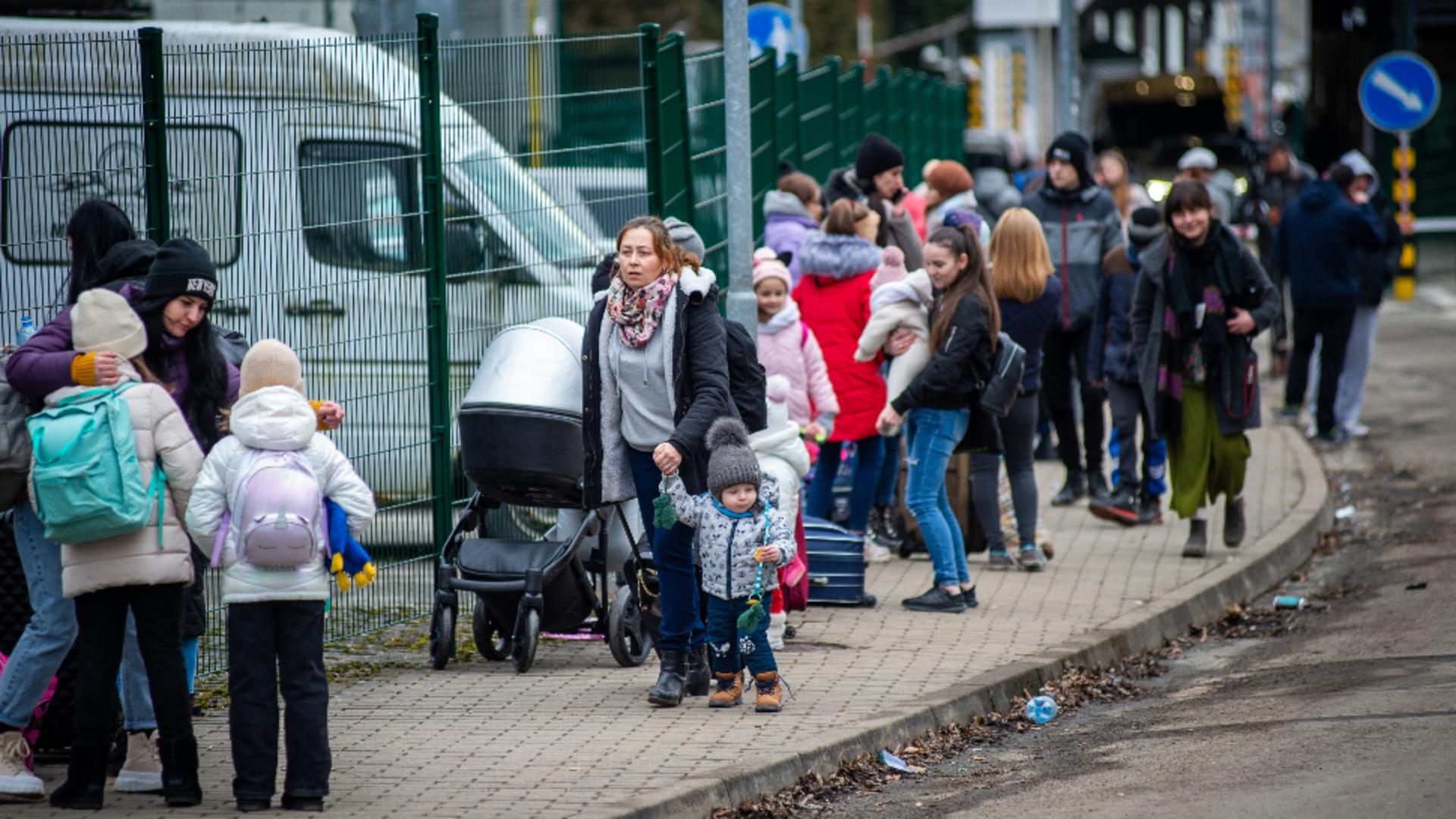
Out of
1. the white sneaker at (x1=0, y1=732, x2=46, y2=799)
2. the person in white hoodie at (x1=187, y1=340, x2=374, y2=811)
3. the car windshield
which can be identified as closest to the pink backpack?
the person in white hoodie at (x1=187, y1=340, x2=374, y2=811)

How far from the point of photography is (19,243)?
7199 millimetres

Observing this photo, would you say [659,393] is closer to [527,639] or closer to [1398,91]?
[527,639]

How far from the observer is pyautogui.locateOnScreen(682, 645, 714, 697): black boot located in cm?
767

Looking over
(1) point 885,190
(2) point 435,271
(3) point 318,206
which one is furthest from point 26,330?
(1) point 885,190

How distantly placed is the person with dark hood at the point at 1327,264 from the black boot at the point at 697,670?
857cm

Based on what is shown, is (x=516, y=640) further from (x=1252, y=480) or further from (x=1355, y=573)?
(x=1252, y=480)

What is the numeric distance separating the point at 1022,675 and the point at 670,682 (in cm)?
147

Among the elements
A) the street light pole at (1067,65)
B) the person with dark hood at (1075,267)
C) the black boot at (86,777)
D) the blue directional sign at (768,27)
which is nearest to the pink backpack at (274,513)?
the black boot at (86,777)

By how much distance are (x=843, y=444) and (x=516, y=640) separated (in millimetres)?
3501

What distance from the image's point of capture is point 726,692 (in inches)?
295

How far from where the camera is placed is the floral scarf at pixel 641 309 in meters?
7.27

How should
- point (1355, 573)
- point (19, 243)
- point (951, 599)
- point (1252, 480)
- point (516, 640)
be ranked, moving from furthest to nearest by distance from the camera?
1. point (1252, 480)
2. point (1355, 573)
3. point (951, 599)
4. point (516, 640)
5. point (19, 243)

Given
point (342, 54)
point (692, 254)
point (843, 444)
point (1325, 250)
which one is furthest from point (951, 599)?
point (1325, 250)

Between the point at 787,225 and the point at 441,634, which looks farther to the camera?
the point at 787,225
